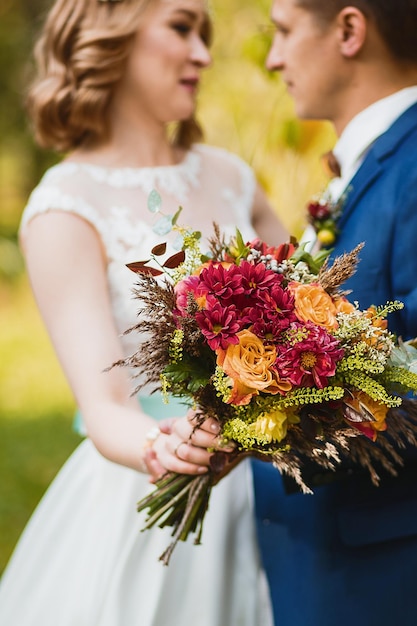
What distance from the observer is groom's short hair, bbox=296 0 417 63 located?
8.10ft

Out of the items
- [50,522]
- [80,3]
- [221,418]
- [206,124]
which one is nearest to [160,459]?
[221,418]

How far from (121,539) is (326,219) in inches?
48.1

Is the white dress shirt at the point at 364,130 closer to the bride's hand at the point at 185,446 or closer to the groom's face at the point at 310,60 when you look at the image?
the groom's face at the point at 310,60

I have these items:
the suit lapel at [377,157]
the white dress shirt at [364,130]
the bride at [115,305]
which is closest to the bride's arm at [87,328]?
the bride at [115,305]

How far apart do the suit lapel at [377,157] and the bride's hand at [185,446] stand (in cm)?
79

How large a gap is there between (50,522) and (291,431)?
1307mm

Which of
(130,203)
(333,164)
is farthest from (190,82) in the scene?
(333,164)

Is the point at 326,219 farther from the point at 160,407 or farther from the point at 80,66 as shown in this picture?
the point at 80,66

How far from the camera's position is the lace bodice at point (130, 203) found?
2.74 metres

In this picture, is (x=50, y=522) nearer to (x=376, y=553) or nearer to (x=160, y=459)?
(x=160, y=459)

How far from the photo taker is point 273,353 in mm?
1837

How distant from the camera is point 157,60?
3018mm

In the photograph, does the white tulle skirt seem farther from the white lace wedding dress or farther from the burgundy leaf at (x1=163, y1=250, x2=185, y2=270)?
the burgundy leaf at (x1=163, y1=250, x2=185, y2=270)

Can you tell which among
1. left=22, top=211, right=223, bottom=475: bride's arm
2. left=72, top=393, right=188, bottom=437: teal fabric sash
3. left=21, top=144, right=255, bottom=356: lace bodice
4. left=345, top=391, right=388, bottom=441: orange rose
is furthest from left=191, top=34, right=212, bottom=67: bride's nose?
left=345, top=391, right=388, bottom=441: orange rose
